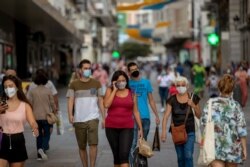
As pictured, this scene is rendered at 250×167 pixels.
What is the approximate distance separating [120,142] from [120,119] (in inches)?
12.1

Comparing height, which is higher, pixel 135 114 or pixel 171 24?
pixel 171 24

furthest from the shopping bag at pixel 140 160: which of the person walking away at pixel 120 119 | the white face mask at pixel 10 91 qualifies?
the white face mask at pixel 10 91

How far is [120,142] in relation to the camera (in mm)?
9281

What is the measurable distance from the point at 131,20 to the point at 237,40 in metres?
144

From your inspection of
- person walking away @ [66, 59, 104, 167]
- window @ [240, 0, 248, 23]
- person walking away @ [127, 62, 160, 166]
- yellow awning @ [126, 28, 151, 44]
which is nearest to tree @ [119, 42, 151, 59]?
yellow awning @ [126, 28, 151, 44]

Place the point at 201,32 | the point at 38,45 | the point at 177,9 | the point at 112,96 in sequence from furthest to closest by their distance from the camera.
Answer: the point at 177,9
the point at 201,32
the point at 38,45
the point at 112,96

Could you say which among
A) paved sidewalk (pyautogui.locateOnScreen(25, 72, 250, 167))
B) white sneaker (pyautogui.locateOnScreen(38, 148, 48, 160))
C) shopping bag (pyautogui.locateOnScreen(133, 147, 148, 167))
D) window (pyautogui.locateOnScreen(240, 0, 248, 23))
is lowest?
paved sidewalk (pyautogui.locateOnScreen(25, 72, 250, 167))

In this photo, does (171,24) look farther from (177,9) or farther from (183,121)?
(183,121)

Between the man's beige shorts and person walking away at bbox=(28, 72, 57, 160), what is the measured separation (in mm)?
2457

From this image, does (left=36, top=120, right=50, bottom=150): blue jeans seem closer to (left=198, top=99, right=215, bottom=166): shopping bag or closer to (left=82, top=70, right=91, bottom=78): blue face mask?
(left=82, top=70, right=91, bottom=78): blue face mask

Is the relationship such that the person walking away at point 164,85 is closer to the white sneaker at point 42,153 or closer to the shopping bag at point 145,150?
the white sneaker at point 42,153

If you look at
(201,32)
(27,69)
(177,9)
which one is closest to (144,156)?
(27,69)

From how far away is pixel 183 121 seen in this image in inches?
364

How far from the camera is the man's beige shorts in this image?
10102mm
